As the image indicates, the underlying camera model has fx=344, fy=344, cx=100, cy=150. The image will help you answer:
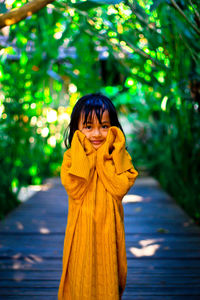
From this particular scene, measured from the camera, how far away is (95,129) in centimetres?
149

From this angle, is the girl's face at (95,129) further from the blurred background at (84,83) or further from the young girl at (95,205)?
the blurred background at (84,83)

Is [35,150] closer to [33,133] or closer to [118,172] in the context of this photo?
[33,133]

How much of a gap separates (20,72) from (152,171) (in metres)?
3.42

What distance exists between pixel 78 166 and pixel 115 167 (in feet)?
0.53

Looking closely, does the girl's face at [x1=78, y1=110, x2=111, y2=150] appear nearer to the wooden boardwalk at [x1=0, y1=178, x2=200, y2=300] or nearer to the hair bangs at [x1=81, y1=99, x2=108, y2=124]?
the hair bangs at [x1=81, y1=99, x2=108, y2=124]

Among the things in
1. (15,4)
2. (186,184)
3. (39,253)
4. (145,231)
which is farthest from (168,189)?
(15,4)

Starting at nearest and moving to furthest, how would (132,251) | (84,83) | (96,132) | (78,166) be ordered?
1. (78,166)
2. (96,132)
3. (132,251)
4. (84,83)

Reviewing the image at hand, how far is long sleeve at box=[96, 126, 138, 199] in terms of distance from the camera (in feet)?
4.64

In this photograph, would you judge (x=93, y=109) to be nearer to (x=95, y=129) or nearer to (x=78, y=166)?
(x=95, y=129)

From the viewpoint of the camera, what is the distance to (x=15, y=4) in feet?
7.34

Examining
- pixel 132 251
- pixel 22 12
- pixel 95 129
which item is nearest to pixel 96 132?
pixel 95 129

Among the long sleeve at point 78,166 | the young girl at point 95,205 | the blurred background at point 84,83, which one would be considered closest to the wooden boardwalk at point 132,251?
the blurred background at point 84,83

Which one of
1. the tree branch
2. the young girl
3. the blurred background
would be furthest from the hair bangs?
the blurred background

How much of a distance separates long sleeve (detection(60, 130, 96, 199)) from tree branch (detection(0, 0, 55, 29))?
544 mm
